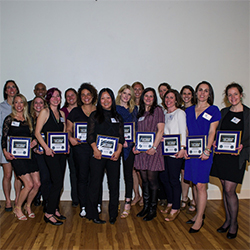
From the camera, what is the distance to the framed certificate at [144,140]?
11.9 ft

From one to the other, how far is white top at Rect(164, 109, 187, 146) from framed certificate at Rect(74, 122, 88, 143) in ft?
4.01

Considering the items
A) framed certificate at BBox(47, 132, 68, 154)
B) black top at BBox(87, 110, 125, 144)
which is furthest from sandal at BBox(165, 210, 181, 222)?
framed certificate at BBox(47, 132, 68, 154)

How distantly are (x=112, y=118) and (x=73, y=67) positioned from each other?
76.2 inches

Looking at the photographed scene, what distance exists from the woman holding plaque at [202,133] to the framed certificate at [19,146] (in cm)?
232

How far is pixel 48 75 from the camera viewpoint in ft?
16.1

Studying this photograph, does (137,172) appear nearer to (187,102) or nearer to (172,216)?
(172,216)

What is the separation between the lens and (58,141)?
355 cm

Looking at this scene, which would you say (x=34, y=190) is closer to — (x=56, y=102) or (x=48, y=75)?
(x=56, y=102)

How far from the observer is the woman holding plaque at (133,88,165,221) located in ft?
12.0

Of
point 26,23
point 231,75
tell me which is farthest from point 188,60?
point 26,23

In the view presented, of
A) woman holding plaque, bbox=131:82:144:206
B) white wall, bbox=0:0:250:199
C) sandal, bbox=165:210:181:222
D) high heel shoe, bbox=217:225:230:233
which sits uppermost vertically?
white wall, bbox=0:0:250:199

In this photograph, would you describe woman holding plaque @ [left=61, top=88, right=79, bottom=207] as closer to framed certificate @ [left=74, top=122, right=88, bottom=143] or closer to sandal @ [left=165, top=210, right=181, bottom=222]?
framed certificate @ [left=74, top=122, right=88, bottom=143]

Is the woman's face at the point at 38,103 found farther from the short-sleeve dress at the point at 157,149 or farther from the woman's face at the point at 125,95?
the short-sleeve dress at the point at 157,149

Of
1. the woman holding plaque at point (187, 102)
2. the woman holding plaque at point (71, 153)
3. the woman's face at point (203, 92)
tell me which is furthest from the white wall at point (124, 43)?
the woman's face at point (203, 92)
